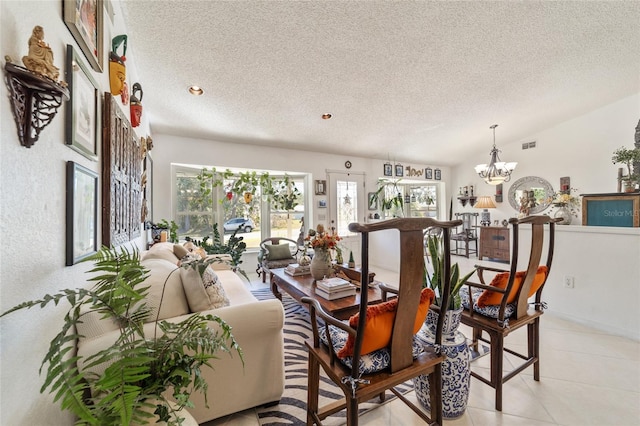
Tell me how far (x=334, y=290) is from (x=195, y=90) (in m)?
2.72

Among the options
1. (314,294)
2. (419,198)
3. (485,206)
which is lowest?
(314,294)

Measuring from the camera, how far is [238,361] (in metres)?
1.48

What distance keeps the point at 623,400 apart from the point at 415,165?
5591 mm

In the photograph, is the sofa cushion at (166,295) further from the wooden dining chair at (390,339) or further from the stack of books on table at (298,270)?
the stack of books on table at (298,270)

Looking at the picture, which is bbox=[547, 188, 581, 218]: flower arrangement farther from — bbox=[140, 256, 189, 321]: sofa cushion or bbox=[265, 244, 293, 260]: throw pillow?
bbox=[140, 256, 189, 321]: sofa cushion

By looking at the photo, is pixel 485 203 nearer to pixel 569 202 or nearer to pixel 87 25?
pixel 569 202

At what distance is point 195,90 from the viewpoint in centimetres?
294

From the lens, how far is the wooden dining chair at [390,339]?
1.05 m

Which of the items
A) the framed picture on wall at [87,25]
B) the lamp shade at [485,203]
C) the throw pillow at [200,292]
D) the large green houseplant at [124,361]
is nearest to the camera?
the large green houseplant at [124,361]

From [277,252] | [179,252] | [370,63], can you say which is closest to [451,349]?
[179,252]

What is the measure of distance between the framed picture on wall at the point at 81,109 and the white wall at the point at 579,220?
13.9 feet

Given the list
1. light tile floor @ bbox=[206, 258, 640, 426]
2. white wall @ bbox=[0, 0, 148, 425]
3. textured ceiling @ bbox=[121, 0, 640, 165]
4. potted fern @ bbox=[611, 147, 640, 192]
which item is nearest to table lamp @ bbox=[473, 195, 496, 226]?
textured ceiling @ bbox=[121, 0, 640, 165]

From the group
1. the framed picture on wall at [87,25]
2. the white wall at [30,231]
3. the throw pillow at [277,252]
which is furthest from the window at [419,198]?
the white wall at [30,231]

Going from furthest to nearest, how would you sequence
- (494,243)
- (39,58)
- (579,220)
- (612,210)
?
1. (494,243)
2. (579,220)
3. (612,210)
4. (39,58)
